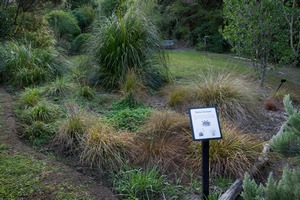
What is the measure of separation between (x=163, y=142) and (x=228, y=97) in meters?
1.72

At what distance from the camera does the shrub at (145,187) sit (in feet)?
→ 10.8

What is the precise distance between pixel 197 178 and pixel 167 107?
200 cm

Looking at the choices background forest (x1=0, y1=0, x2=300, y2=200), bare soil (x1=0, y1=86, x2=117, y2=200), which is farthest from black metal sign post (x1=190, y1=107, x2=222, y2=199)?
bare soil (x1=0, y1=86, x2=117, y2=200)

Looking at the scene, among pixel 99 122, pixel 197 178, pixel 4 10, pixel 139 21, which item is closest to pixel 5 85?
pixel 4 10

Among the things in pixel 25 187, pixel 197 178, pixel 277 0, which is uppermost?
pixel 277 0

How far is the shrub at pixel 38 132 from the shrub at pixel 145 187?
1382 millimetres

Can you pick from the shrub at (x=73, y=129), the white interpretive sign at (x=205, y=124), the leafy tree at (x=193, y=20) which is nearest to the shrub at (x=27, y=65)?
the shrub at (x=73, y=129)

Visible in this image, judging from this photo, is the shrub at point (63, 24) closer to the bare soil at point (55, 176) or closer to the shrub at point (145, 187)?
the bare soil at point (55, 176)

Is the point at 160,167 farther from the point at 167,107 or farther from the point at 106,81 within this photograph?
the point at 106,81

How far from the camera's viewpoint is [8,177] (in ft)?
10.8

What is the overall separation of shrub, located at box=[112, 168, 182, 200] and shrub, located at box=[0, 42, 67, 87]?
4313 mm

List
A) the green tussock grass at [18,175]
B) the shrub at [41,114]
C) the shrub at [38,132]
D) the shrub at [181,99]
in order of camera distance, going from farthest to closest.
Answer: the shrub at [181,99], the shrub at [41,114], the shrub at [38,132], the green tussock grass at [18,175]

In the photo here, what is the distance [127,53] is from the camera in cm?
664

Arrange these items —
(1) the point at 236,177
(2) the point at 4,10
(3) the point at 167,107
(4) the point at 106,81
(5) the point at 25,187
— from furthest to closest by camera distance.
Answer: (2) the point at 4,10 < (4) the point at 106,81 < (3) the point at 167,107 < (1) the point at 236,177 < (5) the point at 25,187
